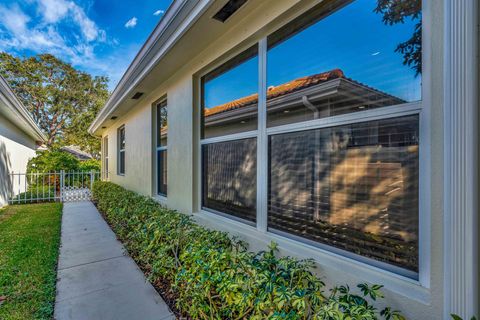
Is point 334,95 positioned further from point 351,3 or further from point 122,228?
point 122,228

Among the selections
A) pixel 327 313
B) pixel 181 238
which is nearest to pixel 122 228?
pixel 181 238

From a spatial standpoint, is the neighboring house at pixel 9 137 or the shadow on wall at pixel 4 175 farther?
the shadow on wall at pixel 4 175

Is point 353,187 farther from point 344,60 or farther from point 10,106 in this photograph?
point 10,106

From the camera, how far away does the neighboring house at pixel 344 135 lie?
53.1 inches

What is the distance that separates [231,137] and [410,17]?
2.14 metres

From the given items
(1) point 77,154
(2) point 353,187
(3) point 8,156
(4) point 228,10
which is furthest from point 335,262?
(1) point 77,154

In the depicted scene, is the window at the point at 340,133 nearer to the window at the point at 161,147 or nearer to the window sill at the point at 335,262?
the window sill at the point at 335,262

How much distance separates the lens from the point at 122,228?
4.85 meters

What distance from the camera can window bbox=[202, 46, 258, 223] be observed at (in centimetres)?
299

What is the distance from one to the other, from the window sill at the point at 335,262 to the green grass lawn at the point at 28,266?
2.19 m

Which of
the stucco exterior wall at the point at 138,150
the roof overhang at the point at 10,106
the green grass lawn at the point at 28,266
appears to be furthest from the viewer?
the stucco exterior wall at the point at 138,150

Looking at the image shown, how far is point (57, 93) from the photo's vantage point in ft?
80.8

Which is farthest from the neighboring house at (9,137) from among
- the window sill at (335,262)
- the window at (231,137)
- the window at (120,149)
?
the window sill at (335,262)

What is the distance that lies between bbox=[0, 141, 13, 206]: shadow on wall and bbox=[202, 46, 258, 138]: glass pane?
8825mm
